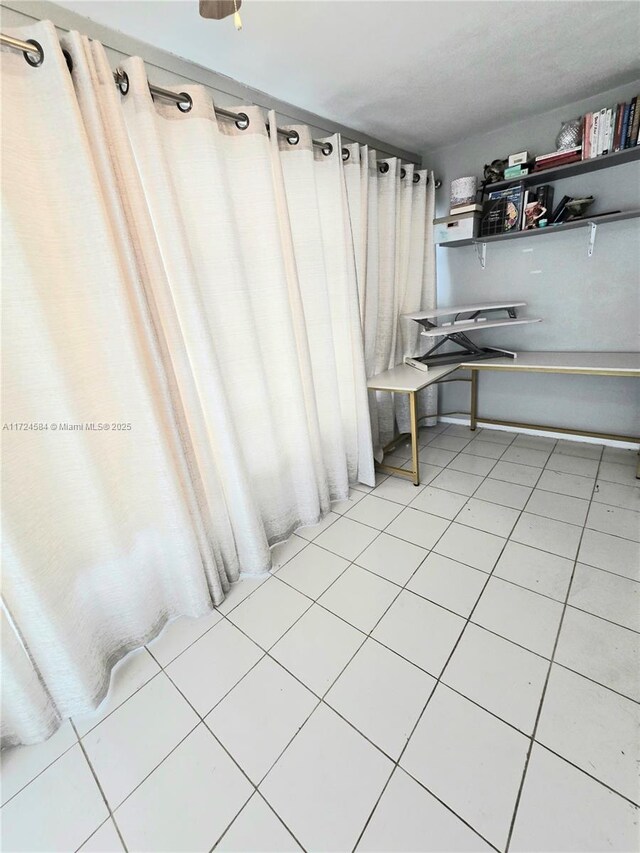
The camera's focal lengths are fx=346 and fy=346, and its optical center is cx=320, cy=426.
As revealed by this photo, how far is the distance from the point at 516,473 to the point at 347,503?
1.22 metres

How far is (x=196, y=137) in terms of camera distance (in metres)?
1.38

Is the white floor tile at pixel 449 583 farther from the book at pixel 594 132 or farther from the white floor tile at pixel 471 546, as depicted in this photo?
the book at pixel 594 132

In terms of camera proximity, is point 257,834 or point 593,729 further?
point 593,729

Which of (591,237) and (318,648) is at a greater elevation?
(591,237)

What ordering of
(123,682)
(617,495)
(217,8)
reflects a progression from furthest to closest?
(617,495) < (123,682) < (217,8)

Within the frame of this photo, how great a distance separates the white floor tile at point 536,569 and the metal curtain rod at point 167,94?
2.34 m

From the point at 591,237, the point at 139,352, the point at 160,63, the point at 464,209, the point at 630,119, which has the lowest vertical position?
the point at 139,352

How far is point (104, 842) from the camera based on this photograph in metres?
0.95

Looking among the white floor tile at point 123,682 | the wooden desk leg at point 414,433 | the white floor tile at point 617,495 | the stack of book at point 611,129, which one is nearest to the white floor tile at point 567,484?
the white floor tile at point 617,495

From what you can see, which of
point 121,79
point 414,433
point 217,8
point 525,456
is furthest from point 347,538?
point 121,79

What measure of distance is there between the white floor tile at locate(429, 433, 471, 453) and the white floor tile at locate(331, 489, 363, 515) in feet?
3.24

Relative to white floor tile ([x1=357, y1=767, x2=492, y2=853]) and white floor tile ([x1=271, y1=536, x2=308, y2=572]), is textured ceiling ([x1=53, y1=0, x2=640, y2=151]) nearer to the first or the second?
white floor tile ([x1=271, y1=536, x2=308, y2=572])

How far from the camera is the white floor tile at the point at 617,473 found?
219 cm

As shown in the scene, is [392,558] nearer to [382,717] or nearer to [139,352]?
[382,717]
